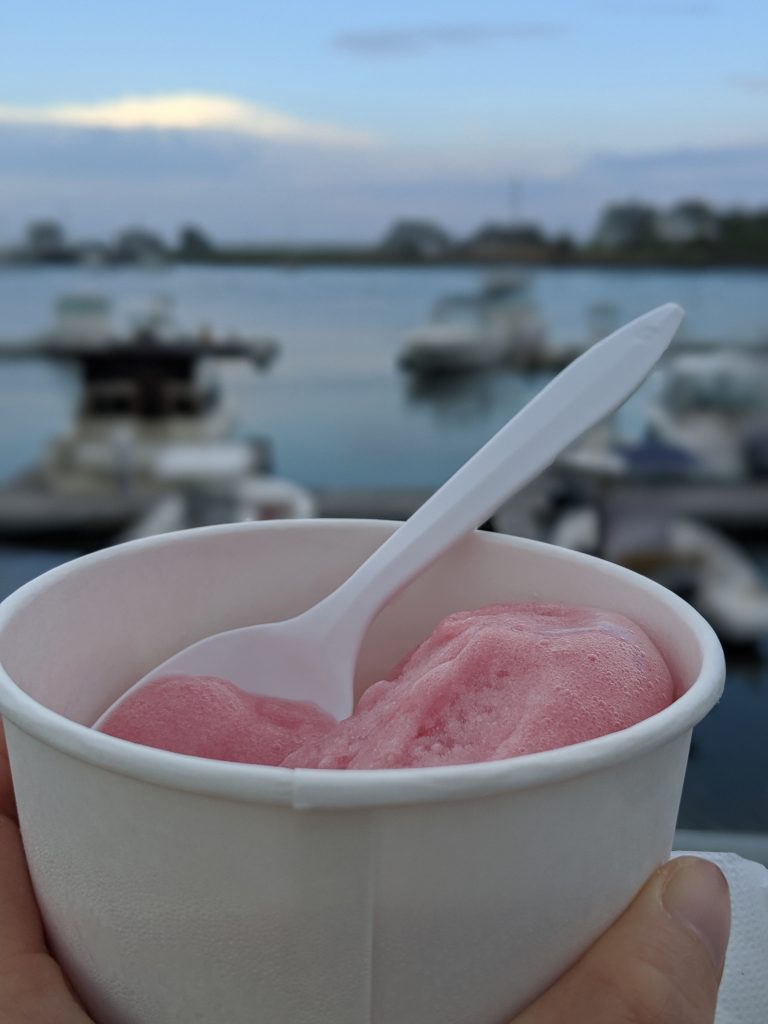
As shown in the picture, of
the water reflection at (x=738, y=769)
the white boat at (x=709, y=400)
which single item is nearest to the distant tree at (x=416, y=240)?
the white boat at (x=709, y=400)

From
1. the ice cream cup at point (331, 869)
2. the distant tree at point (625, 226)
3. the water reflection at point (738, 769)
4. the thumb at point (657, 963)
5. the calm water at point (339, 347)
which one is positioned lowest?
the water reflection at point (738, 769)

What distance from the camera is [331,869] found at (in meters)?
0.28

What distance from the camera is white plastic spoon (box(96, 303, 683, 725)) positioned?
1.52 ft

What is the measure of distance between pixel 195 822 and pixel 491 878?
0.27 feet

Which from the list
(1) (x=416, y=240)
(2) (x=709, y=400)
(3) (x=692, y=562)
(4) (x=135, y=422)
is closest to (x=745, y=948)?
(3) (x=692, y=562)

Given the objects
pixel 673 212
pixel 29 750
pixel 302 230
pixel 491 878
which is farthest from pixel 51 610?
pixel 673 212

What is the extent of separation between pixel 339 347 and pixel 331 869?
18.4ft

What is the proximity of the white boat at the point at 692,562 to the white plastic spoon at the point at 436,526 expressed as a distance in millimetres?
3167

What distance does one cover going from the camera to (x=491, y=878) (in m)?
0.29

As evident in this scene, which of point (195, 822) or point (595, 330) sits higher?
point (195, 822)

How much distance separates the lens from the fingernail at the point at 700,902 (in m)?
0.33

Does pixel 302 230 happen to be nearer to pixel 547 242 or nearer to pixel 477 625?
pixel 547 242

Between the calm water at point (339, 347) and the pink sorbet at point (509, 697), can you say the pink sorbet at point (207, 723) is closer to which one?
the pink sorbet at point (509, 697)

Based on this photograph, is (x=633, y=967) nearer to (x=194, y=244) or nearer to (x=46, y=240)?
(x=194, y=244)
